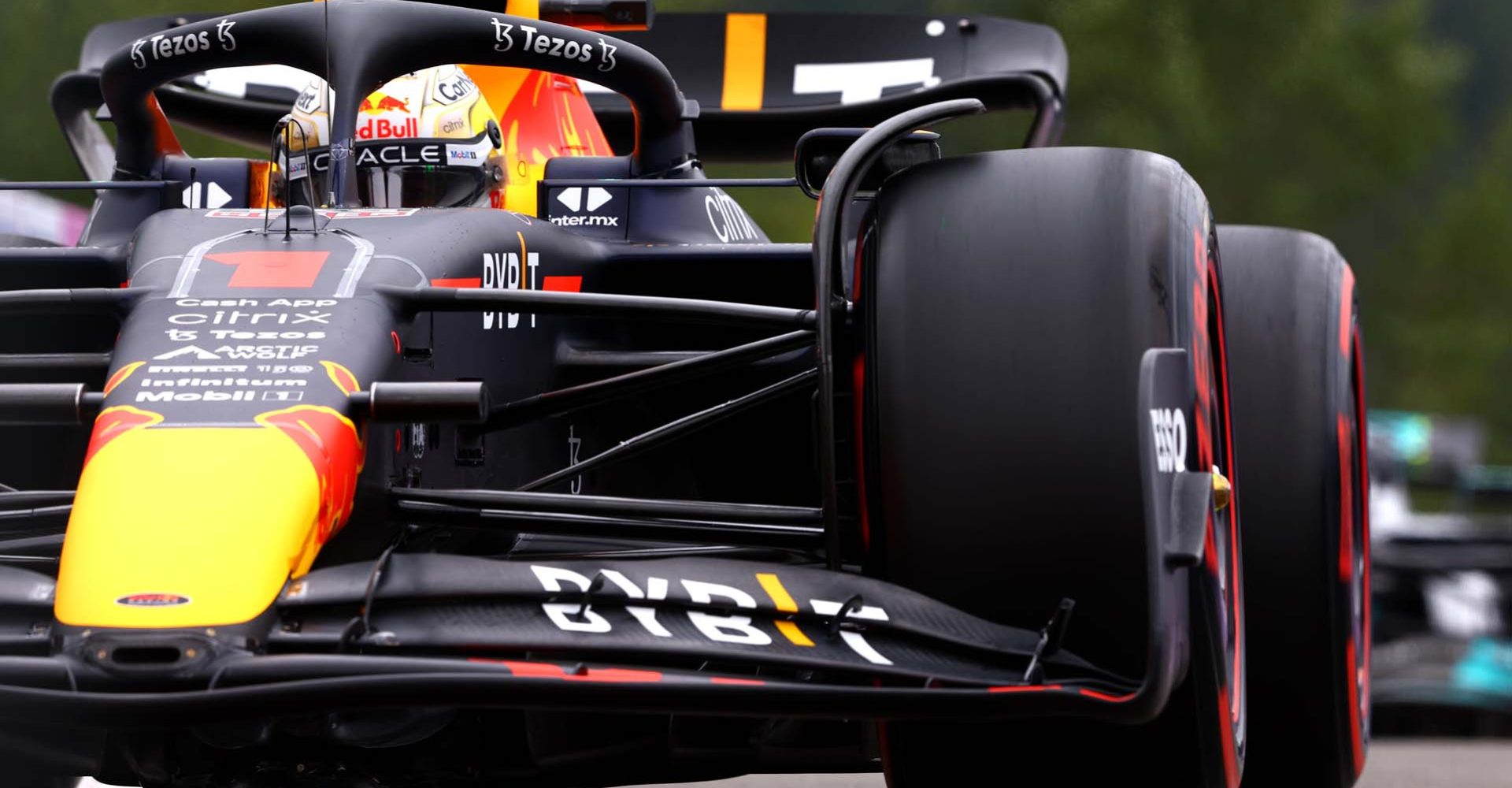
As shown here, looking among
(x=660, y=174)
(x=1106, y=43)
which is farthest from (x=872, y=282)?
(x=1106, y=43)

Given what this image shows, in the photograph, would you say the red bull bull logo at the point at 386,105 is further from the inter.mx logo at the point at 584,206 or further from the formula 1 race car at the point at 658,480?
the inter.mx logo at the point at 584,206

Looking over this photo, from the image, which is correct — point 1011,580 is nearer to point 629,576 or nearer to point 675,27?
point 629,576

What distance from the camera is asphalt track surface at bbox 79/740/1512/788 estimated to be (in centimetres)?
644

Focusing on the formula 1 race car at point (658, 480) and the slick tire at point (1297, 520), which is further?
the slick tire at point (1297, 520)

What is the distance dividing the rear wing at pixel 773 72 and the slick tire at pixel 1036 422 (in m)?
4.17

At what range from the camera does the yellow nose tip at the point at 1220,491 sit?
11.9 ft

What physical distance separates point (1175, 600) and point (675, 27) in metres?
5.82

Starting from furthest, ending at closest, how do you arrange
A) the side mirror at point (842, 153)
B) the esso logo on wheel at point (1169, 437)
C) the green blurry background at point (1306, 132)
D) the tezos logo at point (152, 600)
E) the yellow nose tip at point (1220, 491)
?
1. the green blurry background at point (1306, 132)
2. the side mirror at point (842, 153)
3. the yellow nose tip at point (1220, 491)
4. the esso logo on wheel at point (1169, 437)
5. the tezos logo at point (152, 600)

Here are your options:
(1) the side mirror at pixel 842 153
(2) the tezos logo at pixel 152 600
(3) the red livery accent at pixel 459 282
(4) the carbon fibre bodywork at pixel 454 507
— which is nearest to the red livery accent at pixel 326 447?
(4) the carbon fibre bodywork at pixel 454 507

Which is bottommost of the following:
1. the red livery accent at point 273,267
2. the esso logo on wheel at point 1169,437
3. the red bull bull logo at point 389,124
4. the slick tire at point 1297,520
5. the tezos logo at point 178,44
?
A: the slick tire at point 1297,520

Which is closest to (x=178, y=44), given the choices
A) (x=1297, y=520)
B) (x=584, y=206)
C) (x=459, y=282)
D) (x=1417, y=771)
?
(x=459, y=282)

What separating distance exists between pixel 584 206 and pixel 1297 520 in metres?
1.87

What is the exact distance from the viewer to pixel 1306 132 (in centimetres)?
3428

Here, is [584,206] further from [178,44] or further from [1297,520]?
[1297,520]
